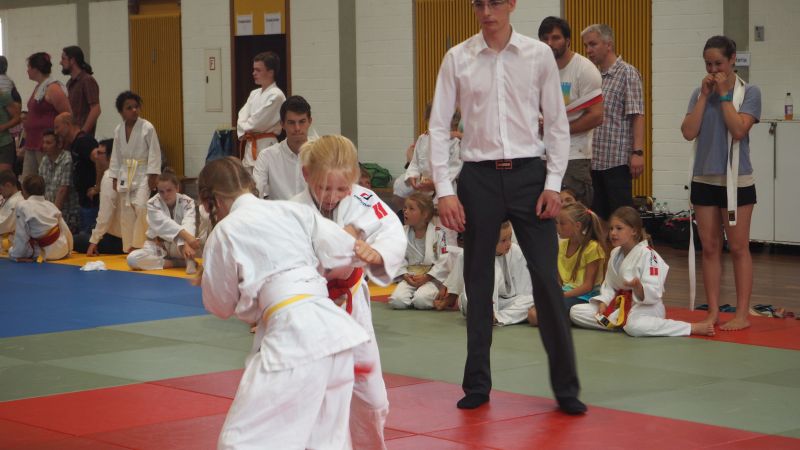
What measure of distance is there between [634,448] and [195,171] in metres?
13.3

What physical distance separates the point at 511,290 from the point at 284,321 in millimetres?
4079

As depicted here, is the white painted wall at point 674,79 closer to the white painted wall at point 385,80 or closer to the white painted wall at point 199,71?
the white painted wall at point 385,80

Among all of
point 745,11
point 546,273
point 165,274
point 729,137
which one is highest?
point 745,11

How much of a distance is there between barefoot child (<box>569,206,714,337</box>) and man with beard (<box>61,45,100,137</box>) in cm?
720

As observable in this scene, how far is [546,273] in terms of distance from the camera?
4719 mm

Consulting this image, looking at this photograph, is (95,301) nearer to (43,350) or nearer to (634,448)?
(43,350)

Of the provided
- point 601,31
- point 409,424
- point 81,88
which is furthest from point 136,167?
point 409,424

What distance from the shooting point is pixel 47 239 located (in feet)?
36.6

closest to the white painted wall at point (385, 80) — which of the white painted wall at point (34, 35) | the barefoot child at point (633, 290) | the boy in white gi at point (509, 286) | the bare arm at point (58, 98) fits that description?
the bare arm at point (58, 98)

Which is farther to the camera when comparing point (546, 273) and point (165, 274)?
point (165, 274)

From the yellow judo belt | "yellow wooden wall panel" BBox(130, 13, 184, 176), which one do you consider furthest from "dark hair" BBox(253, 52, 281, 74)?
"yellow wooden wall panel" BBox(130, 13, 184, 176)

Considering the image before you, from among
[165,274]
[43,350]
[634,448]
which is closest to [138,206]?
[165,274]

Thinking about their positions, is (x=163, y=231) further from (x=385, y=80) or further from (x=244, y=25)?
(x=244, y=25)

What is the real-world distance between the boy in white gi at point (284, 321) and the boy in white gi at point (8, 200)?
873 centimetres
